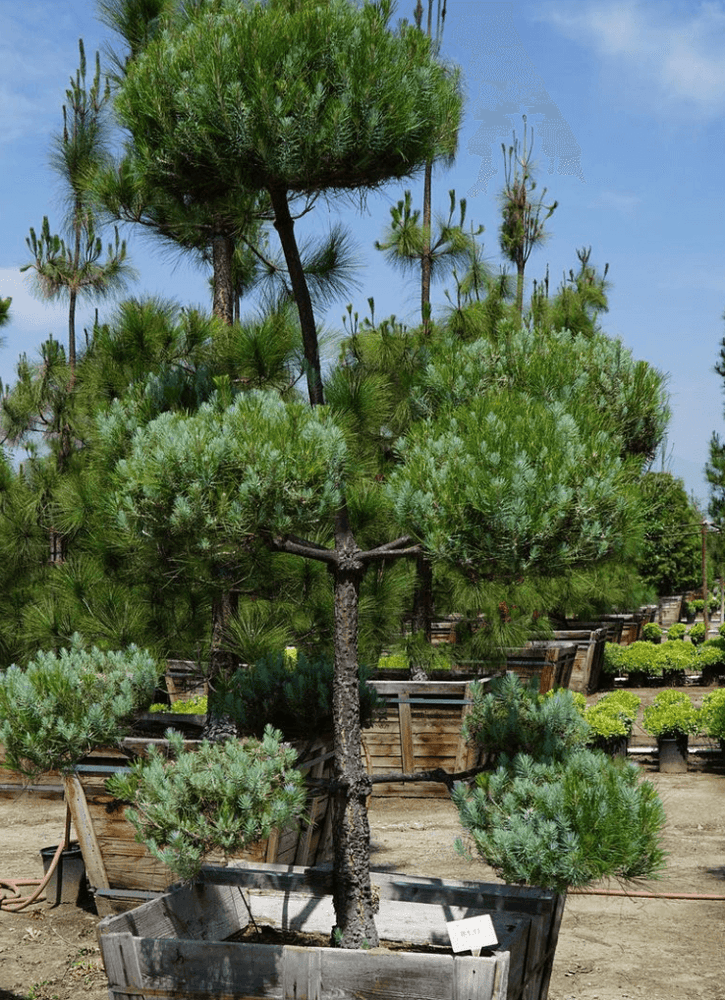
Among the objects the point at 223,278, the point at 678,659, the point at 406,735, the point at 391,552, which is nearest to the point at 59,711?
the point at 391,552

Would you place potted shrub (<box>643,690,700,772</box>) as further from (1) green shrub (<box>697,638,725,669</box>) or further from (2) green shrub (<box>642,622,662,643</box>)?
(2) green shrub (<box>642,622,662,643</box>)

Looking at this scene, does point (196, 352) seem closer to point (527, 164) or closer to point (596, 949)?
point (596, 949)

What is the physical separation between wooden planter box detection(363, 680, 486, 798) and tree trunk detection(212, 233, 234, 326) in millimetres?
3198

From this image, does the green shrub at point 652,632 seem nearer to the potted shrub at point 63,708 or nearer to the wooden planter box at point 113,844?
the wooden planter box at point 113,844

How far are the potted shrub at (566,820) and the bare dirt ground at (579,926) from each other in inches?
13.2

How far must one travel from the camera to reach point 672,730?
30.1 feet

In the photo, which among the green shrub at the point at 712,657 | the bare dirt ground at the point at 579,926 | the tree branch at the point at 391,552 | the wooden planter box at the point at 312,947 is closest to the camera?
the wooden planter box at the point at 312,947

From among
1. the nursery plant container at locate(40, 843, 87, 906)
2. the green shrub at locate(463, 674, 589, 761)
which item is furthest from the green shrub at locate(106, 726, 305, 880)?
the nursery plant container at locate(40, 843, 87, 906)

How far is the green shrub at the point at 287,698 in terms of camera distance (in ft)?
14.9

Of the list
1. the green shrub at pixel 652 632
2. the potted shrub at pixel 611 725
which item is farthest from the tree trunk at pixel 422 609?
the green shrub at pixel 652 632

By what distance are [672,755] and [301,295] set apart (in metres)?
6.61

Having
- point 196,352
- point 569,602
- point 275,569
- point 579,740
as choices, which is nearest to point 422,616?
point 275,569

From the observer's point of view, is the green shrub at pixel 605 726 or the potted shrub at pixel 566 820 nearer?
the potted shrub at pixel 566 820

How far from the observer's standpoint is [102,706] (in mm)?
4211
